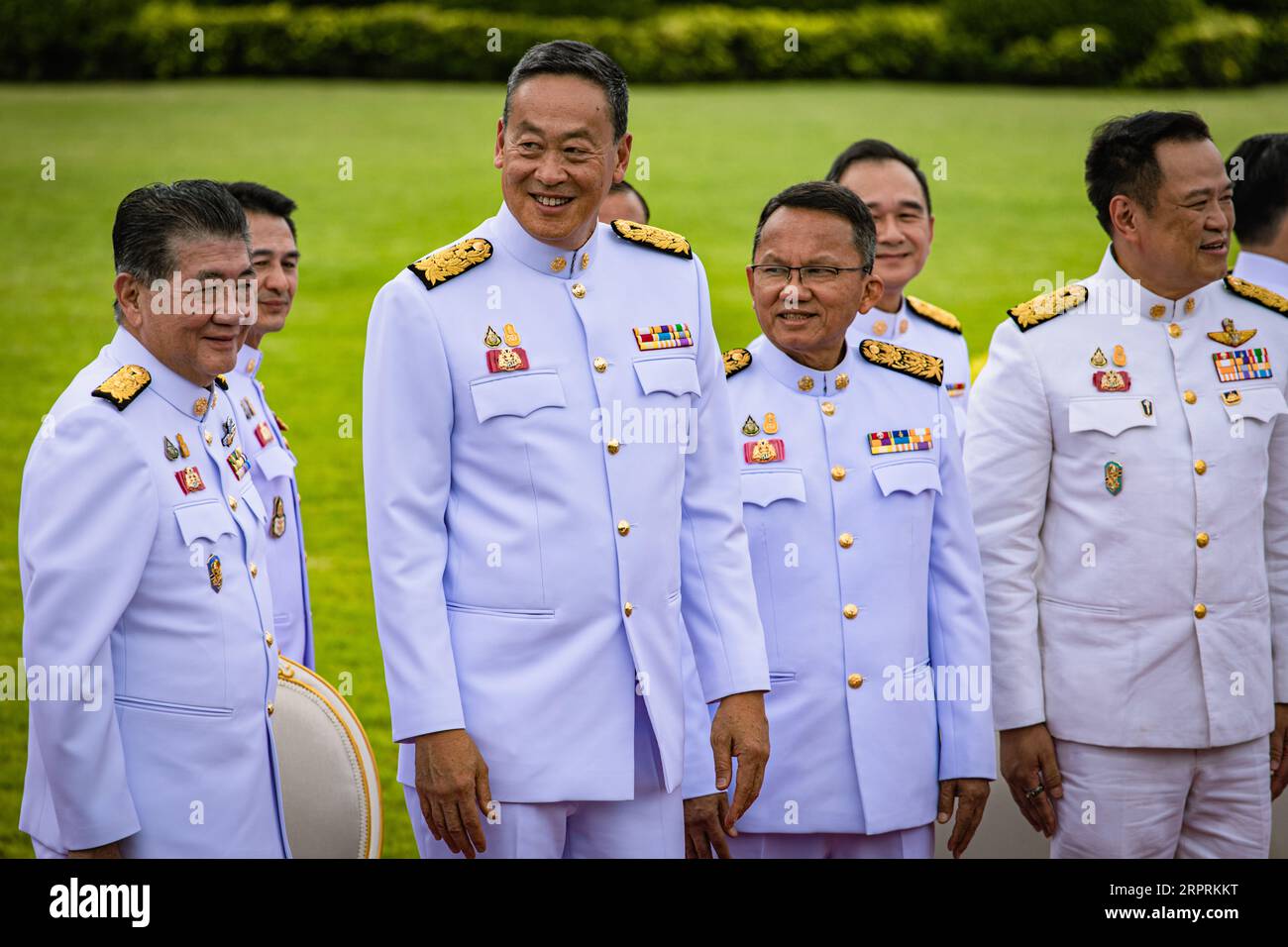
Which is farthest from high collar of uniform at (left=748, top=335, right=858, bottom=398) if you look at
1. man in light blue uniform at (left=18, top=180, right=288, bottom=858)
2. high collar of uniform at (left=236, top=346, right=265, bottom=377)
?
high collar of uniform at (left=236, top=346, right=265, bottom=377)

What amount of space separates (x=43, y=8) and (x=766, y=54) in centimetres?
818

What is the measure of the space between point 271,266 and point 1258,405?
2484mm

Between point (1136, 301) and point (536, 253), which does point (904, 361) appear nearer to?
point (1136, 301)

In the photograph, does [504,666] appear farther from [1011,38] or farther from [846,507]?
[1011,38]

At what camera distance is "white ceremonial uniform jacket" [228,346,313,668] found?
373 cm

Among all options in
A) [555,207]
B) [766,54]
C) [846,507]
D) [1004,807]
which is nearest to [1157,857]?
[1004,807]

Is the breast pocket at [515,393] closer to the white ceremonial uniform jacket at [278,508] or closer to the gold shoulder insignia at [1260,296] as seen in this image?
the white ceremonial uniform jacket at [278,508]

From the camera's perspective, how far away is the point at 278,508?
3.80 metres

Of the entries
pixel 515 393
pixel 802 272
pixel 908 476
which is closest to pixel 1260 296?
pixel 908 476

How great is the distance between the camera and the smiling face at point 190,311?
2758mm

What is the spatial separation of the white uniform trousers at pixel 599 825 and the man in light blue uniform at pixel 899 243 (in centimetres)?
177

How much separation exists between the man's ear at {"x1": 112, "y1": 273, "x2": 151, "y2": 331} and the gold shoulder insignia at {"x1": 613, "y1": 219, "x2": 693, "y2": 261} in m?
0.90

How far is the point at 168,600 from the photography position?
8.64ft

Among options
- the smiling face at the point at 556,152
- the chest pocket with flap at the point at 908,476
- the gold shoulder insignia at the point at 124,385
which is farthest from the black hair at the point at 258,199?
the chest pocket with flap at the point at 908,476
